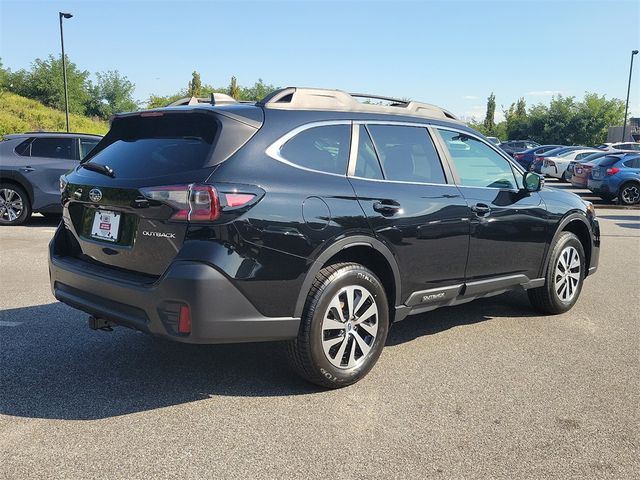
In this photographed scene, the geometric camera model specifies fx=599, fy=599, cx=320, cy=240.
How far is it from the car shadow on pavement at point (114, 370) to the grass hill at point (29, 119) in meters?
29.9

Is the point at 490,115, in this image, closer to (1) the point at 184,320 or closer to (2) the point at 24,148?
(2) the point at 24,148

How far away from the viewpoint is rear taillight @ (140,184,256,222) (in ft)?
10.4

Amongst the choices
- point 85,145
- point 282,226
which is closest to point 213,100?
point 282,226

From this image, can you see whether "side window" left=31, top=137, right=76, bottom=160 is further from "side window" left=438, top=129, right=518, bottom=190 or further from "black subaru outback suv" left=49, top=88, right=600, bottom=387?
"side window" left=438, top=129, right=518, bottom=190

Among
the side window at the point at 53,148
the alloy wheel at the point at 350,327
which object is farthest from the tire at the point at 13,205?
the alloy wheel at the point at 350,327

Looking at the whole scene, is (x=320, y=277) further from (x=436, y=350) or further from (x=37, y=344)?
(x=37, y=344)

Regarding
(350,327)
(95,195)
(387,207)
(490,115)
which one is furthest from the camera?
(490,115)

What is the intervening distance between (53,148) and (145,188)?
8592mm

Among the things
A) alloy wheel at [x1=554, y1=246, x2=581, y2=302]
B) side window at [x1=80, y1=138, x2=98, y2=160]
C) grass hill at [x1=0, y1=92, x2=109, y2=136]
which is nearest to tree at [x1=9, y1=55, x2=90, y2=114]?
grass hill at [x1=0, y1=92, x2=109, y2=136]

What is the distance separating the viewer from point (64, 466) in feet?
Answer: 9.20

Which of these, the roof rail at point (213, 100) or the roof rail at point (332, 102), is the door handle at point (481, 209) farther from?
the roof rail at point (213, 100)

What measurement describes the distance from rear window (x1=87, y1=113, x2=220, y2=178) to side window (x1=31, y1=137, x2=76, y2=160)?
7617 millimetres

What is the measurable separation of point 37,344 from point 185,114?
2182 millimetres

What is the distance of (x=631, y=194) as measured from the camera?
55.0 ft
